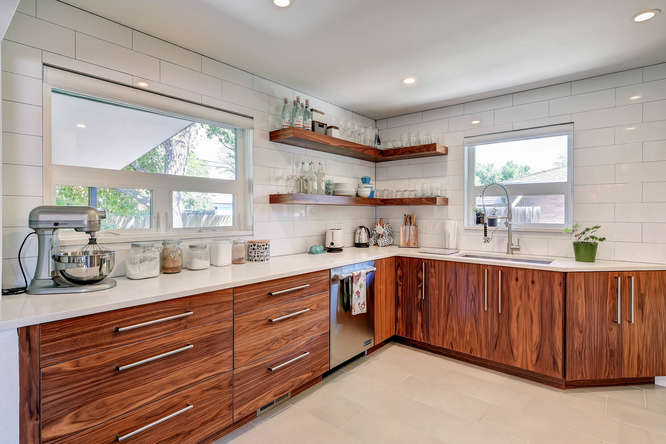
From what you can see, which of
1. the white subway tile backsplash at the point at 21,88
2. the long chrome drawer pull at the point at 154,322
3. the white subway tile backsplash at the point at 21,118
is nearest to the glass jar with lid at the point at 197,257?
the long chrome drawer pull at the point at 154,322

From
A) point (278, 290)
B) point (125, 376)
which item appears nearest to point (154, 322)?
point (125, 376)

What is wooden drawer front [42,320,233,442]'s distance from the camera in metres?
1.30

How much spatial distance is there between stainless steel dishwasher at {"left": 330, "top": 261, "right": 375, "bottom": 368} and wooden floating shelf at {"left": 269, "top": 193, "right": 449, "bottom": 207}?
619 millimetres

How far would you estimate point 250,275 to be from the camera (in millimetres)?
2020

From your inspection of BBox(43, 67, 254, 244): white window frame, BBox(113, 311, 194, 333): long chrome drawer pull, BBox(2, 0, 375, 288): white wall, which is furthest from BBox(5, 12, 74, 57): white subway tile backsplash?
BBox(113, 311, 194, 333): long chrome drawer pull

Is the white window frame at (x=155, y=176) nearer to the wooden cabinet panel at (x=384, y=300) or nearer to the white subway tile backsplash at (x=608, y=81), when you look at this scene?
the wooden cabinet panel at (x=384, y=300)

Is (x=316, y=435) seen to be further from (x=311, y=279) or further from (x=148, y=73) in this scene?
(x=148, y=73)

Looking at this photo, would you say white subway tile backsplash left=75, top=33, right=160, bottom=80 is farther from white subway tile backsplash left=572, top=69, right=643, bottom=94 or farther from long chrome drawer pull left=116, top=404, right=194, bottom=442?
white subway tile backsplash left=572, top=69, right=643, bottom=94

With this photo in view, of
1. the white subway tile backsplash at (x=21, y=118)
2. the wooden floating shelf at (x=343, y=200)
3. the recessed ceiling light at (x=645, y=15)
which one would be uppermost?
the recessed ceiling light at (x=645, y=15)

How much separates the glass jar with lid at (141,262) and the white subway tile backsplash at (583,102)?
10.7 ft

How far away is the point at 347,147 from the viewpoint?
3.21 m

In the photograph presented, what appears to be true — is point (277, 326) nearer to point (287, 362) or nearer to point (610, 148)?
point (287, 362)

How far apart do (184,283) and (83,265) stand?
45cm

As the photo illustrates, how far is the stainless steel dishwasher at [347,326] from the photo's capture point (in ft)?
8.36
